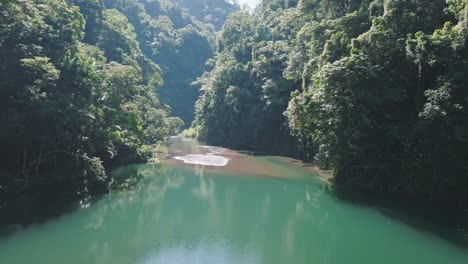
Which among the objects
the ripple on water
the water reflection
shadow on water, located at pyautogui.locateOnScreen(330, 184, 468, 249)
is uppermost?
the ripple on water

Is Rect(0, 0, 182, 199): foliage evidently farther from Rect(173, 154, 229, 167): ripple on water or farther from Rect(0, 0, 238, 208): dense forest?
Rect(173, 154, 229, 167): ripple on water

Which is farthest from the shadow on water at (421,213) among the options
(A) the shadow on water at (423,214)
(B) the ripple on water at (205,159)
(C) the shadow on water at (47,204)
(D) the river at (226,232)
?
(B) the ripple on water at (205,159)

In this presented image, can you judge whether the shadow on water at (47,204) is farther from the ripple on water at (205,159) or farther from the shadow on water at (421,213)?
the shadow on water at (421,213)

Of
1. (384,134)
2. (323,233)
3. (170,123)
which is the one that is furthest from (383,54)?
(170,123)

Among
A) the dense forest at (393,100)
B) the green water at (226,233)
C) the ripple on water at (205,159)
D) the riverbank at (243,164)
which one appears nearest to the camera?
the green water at (226,233)

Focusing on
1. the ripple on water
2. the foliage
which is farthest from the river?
the ripple on water

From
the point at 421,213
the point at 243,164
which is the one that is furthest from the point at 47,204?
the point at 243,164

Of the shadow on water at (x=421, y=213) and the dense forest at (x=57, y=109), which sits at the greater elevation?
the dense forest at (x=57, y=109)
